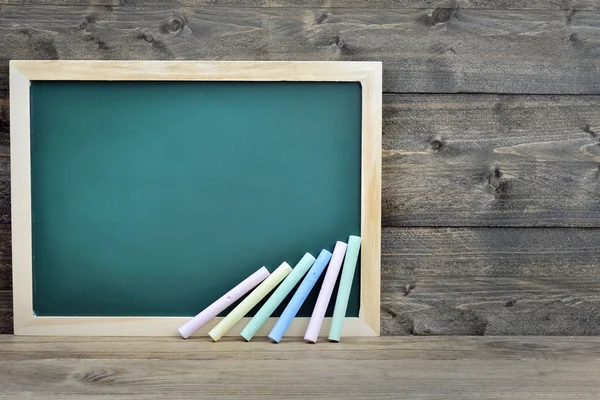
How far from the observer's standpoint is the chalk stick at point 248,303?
839 millimetres

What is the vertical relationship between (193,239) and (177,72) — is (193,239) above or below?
below

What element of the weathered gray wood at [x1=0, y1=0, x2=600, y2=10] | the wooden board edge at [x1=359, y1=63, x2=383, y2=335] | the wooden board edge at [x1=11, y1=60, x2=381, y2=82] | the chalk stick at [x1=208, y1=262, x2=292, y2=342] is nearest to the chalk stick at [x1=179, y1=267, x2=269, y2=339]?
the chalk stick at [x1=208, y1=262, x2=292, y2=342]

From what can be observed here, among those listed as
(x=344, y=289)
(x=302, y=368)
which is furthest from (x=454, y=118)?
(x=302, y=368)

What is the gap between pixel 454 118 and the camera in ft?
2.89

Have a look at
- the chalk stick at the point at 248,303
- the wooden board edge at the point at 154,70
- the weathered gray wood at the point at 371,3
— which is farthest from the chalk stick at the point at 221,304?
the weathered gray wood at the point at 371,3

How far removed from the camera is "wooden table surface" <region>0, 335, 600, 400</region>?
0.67 m

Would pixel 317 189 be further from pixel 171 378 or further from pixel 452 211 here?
pixel 171 378

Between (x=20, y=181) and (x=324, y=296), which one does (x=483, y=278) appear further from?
(x=20, y=181)

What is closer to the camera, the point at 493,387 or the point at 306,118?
the point at 493,387

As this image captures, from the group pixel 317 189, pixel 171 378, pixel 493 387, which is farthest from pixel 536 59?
pixel 171 378

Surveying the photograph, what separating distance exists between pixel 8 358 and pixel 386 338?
49 centimetres

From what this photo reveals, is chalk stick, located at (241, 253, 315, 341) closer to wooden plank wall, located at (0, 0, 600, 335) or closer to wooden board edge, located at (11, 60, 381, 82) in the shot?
wooden plank wall, located at (0, 0, 600, 335)

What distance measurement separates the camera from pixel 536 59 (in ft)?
2.89

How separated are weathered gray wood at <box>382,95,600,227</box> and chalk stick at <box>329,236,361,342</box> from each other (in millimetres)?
63
